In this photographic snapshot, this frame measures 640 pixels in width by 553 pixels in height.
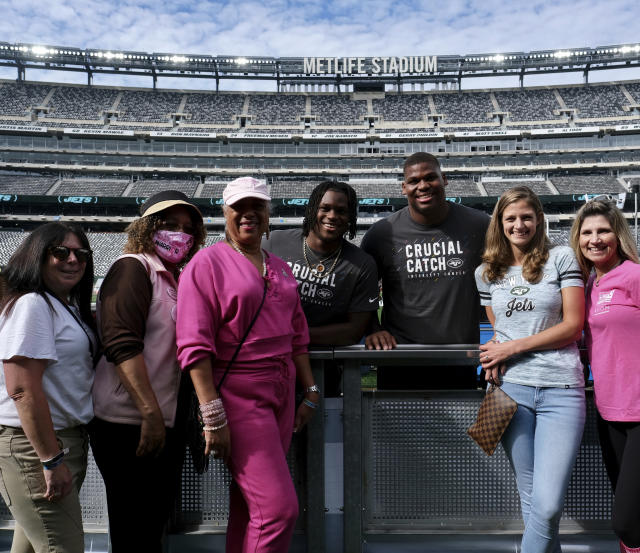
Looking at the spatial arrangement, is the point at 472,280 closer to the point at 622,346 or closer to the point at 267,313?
the point at 622,346

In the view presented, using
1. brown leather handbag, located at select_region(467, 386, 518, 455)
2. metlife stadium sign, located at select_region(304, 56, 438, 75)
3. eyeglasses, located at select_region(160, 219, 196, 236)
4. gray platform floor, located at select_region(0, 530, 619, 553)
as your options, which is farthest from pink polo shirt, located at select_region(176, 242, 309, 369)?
metlife stadium sign, located at select_region(304, 56, 438, 75)

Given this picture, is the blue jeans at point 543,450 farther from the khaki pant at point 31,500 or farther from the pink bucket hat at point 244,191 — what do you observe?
the khaki pant at point 31,500

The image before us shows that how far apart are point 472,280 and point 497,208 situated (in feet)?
2.26

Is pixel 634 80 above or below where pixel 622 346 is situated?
above

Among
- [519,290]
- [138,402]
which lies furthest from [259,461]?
[519,290]

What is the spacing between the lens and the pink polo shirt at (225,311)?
2.10 meters

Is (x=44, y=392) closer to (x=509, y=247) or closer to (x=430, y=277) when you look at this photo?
(x=430, y=277)

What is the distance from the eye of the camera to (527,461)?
2482mm

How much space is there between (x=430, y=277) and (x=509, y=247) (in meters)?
0.65

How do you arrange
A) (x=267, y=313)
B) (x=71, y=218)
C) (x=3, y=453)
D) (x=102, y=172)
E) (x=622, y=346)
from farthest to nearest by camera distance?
(x=102, y=172) < (x=71, y=218) < (x=622, y=346) < (x=267, y=313) < (x=3, y=453)

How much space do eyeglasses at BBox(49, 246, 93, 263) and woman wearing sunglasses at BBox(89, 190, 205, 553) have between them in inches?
6.8

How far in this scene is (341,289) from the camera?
3.07 metres

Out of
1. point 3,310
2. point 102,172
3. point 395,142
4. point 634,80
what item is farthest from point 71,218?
point 634,80

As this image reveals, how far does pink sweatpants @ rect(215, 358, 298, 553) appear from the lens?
2154 mm
